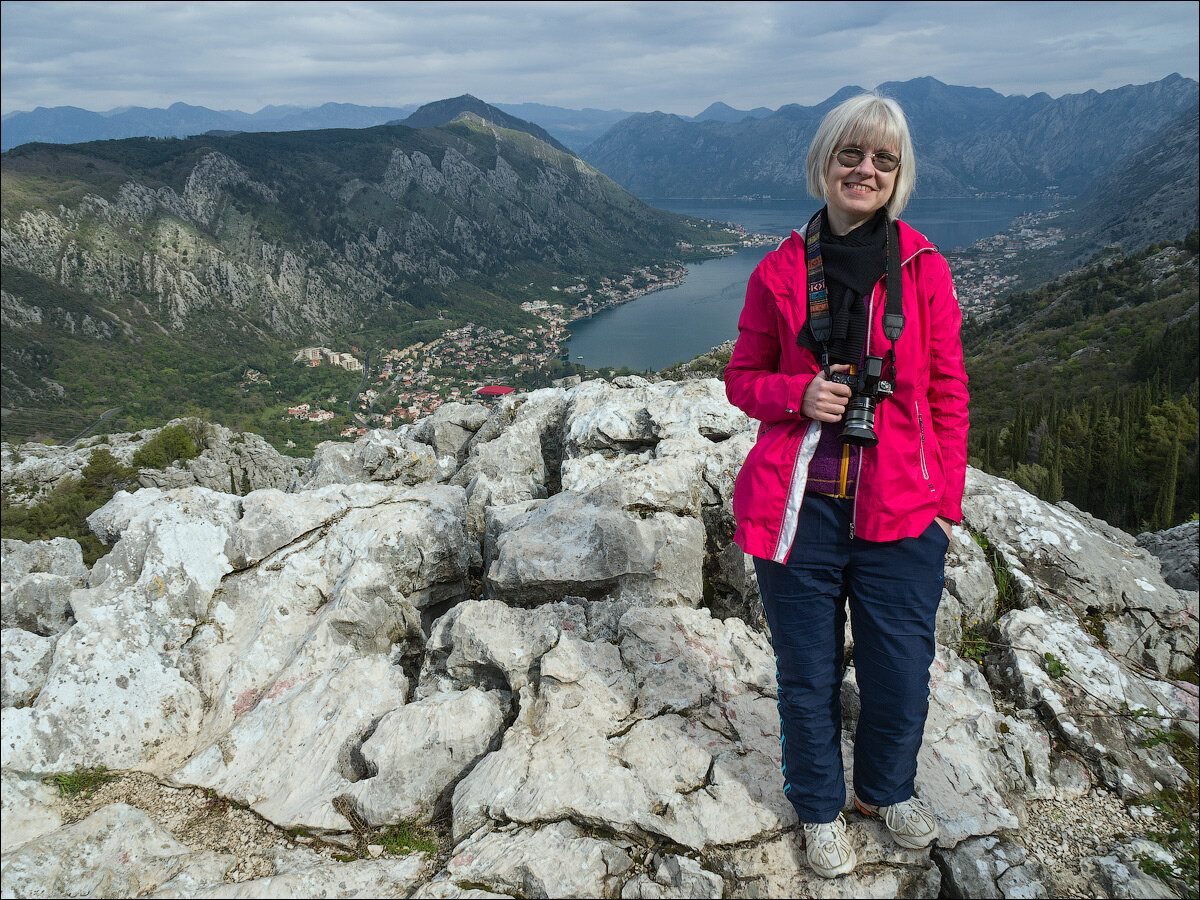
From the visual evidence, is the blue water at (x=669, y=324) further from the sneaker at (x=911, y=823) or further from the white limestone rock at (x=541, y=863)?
the white limestone rock at (x=541, y=863)

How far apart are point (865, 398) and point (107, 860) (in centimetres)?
440

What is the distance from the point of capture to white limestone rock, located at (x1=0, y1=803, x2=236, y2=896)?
282cm

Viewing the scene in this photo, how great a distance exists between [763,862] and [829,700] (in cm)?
97

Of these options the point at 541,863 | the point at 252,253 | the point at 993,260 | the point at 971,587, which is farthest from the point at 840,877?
the point at 993,260

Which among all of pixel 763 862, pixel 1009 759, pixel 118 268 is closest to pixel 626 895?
pixel 763 862

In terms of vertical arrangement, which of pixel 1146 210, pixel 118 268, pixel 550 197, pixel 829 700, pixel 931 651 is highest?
pixel 550 197

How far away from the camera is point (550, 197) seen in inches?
7411

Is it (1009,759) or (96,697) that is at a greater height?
(96,697)

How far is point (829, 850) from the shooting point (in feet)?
10.2

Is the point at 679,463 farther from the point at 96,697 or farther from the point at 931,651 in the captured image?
the point at 96,697

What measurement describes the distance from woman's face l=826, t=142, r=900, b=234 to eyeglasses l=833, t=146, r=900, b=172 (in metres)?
0.01

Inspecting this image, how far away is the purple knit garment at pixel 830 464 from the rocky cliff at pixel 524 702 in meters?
2.00

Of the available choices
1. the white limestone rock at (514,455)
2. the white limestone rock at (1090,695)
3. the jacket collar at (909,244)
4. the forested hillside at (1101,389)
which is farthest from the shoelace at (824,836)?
the forested hillside at (1101,389)

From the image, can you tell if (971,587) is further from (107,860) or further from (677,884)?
(107,860)
